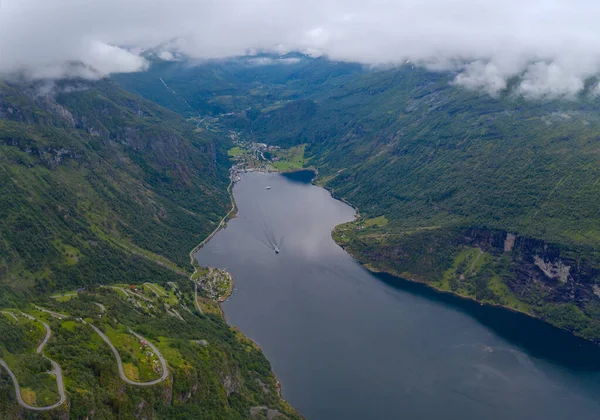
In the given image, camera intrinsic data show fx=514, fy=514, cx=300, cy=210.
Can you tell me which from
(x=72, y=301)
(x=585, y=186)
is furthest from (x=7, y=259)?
(x=585, y=186)

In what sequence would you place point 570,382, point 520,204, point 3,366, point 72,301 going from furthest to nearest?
point 520,204 → point 570,382 → point 72,301 → point 3,366

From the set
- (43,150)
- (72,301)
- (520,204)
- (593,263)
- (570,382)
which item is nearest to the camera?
(72,301)

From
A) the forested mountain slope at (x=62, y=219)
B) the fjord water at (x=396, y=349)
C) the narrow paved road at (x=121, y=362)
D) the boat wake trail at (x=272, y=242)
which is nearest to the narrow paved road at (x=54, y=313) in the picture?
the narrow paved road at (x=121, y=362)

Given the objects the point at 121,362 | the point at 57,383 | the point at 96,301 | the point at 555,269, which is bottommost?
the point at 555,269

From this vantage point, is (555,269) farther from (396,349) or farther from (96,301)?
(96,301)

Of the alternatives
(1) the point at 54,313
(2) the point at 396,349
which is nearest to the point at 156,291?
(1) the point at 54,313

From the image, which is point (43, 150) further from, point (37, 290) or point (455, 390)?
point (455, 390)
